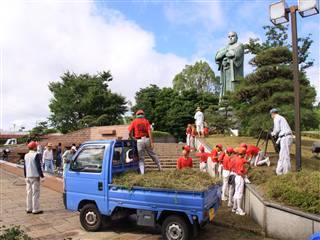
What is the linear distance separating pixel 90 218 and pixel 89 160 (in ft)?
3.95

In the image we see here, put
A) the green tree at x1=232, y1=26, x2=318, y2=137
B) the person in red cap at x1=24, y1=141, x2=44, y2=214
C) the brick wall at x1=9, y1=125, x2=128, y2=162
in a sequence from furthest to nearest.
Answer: the brick wall at x1=9, y1=125, x2=128, y2=162, the green tree at x1=232, y1=26, x2=318, y2=137, the person in red cap at x1=24, y1=141, x2=44, y2=214

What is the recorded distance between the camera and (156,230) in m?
7.17

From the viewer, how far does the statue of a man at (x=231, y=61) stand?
30719mm

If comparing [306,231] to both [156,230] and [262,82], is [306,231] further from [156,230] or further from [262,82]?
[262,82]

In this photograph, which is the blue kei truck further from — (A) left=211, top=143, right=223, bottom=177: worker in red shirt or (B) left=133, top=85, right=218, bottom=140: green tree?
(B) left=133, top=85, right=218, bottom=140: green tree

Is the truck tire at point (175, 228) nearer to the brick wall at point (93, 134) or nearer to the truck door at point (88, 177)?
the truck door at point (88, 177)

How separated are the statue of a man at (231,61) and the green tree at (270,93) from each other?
16061 millimetres

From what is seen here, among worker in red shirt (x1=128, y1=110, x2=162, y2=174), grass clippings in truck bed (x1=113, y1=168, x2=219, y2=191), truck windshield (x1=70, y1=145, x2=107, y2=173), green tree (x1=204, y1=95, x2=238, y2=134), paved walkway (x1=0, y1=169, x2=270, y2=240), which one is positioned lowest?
paved walkway (x1=0, y1=169, x2=270, y2=240)

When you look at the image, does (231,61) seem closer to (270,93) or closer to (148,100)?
(148,100)

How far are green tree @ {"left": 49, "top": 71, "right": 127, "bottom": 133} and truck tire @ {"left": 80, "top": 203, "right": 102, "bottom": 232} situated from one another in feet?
97.2

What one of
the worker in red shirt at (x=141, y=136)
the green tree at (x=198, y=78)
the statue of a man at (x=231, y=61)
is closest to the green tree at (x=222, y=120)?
the statue of a man at (x=231, y=61)

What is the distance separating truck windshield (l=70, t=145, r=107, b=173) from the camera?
7.15 meters

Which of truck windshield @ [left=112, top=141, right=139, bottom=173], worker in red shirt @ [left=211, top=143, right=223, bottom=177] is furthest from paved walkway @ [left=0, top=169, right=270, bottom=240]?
worker in red shirt @ [left=211, top=143, right=223, bottom=177]

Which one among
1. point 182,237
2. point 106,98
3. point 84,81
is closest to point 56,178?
point 182,237
